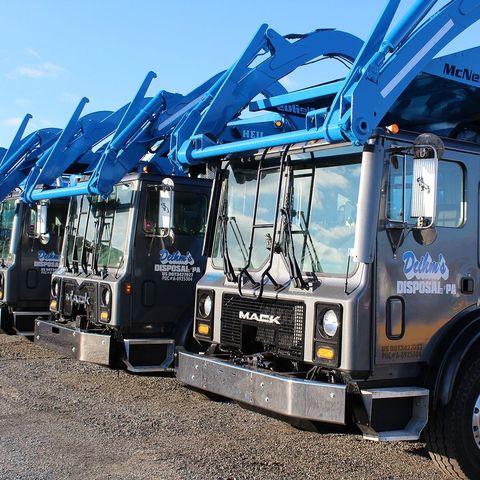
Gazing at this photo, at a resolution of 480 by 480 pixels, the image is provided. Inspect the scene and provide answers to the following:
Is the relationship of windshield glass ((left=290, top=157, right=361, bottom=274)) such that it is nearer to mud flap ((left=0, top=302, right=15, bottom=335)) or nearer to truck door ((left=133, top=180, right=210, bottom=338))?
truck door ((left=133, top=180, right=210, bottom=338))

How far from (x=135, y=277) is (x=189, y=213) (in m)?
1.03

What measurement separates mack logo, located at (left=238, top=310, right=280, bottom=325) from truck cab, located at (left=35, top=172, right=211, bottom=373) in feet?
7.16

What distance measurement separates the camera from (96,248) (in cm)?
812

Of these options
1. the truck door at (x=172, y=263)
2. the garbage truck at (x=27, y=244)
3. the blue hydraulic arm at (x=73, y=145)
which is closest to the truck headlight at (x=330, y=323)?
the truck door at (x=172, y=263)

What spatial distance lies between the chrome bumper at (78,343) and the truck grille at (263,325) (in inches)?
81.6

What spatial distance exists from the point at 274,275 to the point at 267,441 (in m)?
1.55

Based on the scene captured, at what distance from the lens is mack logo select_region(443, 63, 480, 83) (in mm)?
5426

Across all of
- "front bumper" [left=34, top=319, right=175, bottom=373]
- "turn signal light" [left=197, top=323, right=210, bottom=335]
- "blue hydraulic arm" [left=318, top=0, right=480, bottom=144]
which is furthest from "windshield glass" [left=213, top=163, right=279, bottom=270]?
"front bumper" [left=34, top=319, right=175, bottom=373]

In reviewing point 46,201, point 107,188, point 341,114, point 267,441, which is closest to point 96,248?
point 107,188

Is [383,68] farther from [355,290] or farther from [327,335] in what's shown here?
[327,335]

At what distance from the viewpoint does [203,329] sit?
5887mm

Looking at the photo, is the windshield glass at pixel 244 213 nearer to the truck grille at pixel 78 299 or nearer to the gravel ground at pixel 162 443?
the gravel ground at pixel 162 443

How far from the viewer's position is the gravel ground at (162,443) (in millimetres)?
5008

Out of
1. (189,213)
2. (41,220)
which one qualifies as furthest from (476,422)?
(41,220)
